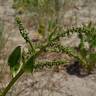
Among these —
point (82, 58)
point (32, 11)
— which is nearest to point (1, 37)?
point (82, 58)

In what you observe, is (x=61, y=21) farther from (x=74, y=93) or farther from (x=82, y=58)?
(x=74, y=93)

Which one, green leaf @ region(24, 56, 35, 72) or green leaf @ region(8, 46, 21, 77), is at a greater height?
green leaf @ region(24, 56, 35, 72)

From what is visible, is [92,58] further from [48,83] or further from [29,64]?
[29,64]

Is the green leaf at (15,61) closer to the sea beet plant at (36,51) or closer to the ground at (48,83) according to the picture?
the sea beet plant at (36,51)

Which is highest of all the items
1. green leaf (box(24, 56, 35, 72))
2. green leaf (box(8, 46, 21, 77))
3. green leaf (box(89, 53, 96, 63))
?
green leaf (box(24, 56, 35, 72))

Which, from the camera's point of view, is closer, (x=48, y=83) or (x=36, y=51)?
(x=36, y=51)

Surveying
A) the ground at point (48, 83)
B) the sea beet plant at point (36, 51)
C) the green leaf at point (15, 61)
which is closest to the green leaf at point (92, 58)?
the ground at point (48, 83)

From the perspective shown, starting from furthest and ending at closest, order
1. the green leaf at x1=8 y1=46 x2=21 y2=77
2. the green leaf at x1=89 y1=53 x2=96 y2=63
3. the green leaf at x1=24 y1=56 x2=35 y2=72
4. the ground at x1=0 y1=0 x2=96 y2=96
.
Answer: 1. the green leaf at x1=89 y1=53 x2=96 y2=63
2. the ground at x1=0 y1=0 x2=96 y2=96
3. the green leaf at x1=8 y1=46 x2=21 y2=77
4. the green leaf at x1=24 y1=56 x2=35 y2=72

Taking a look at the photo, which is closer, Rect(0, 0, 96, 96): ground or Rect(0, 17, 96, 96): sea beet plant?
Rect(0, 17, 96, 96): sea beet plant

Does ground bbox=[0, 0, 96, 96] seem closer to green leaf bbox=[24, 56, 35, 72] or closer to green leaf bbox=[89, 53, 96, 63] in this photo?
A: green leaf bbox=[89, 53, 96, 63]

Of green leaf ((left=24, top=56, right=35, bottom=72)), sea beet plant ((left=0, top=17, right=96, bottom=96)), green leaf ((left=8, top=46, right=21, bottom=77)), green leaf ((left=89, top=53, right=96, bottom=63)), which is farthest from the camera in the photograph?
green leaf ((left=89, top=53, right=96, bottom=63))

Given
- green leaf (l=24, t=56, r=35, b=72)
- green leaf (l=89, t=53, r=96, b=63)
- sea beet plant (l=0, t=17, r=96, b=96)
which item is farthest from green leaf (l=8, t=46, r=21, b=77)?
green leaf (l=89, t=53, r=96, b=63)

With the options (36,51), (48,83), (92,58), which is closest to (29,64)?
(36,51)
